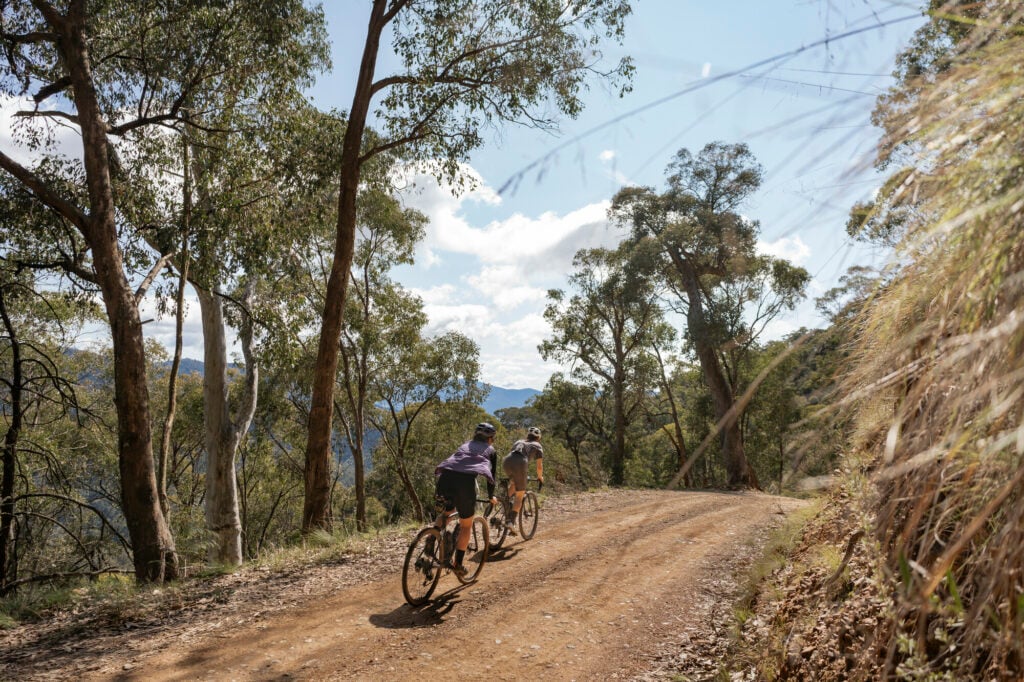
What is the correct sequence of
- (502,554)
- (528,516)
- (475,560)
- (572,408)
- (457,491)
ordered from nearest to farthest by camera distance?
1. (457,491)
2. (475,560)
3. (502,554)
4. (528,516)
5. (572,408)

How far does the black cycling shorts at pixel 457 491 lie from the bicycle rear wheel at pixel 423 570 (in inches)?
13.0

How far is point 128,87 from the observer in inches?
472

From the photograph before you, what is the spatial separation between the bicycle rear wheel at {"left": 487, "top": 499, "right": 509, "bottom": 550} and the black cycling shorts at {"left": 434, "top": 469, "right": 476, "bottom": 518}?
192 centimetres

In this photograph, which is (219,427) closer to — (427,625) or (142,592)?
(142,592)

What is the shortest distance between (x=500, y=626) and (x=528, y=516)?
402cm

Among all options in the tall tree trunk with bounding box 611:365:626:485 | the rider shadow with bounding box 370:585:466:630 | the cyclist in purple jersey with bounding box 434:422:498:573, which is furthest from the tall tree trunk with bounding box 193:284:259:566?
the tall tree trunk with bounding box 611:365:626:485

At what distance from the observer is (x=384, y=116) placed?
40.7 feet

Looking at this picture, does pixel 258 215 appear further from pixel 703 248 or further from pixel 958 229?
pixel 703 248

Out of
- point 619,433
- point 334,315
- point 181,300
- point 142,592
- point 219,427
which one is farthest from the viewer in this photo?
point 619,433

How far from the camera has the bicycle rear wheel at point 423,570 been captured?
655 centimetres

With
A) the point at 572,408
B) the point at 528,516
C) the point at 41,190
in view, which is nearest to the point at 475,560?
the point at 528,516

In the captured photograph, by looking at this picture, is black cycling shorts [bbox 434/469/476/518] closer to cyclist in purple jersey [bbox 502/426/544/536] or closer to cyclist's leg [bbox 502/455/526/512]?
cyclist in purple jersey [bbox 502/426/544/536]

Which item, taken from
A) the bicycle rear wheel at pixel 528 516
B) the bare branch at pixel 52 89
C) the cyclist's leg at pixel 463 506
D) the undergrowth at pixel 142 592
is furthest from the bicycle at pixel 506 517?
the bare branch at pixel 52 89

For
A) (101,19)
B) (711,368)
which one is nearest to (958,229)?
(101,19)
